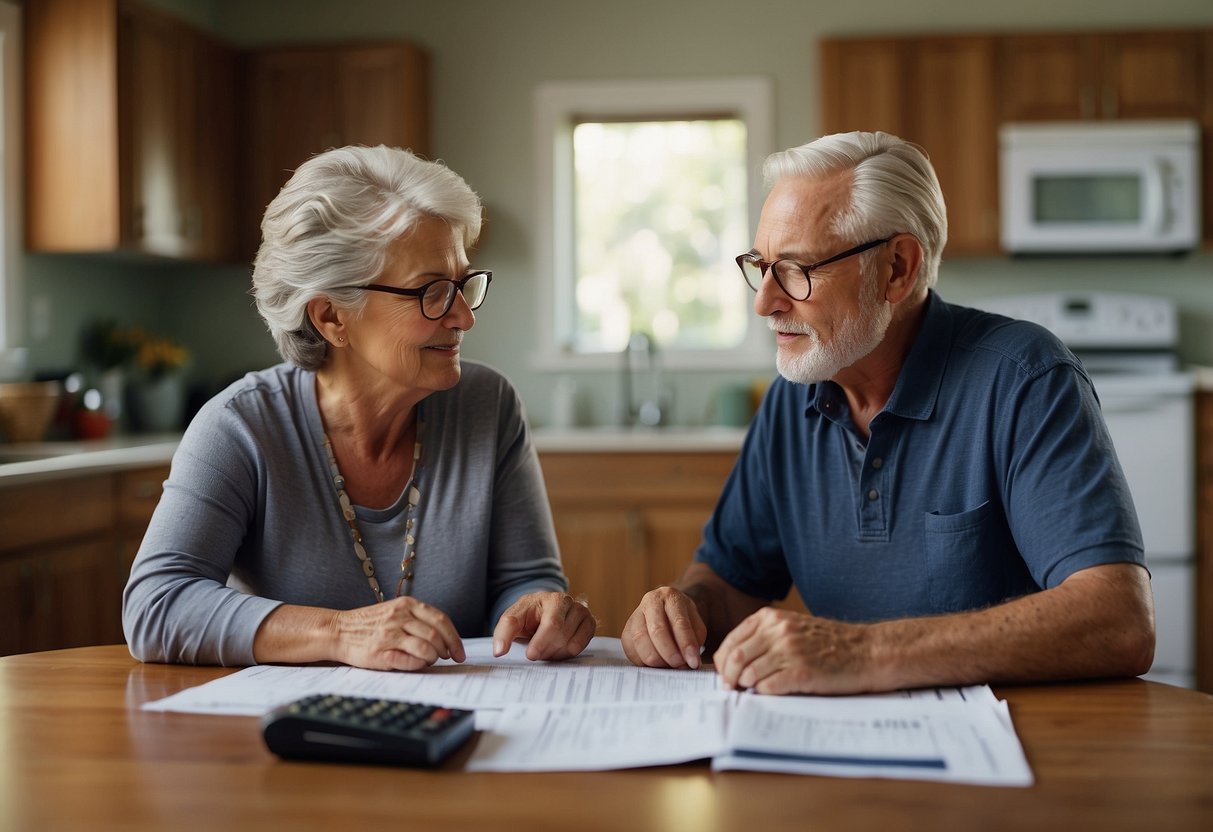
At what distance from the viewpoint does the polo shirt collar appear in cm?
158

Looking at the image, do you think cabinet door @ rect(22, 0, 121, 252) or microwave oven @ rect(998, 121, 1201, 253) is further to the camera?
microwave oven @ rect(998, 121, 1201, 253)

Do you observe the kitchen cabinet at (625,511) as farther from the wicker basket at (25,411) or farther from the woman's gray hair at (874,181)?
the woman's gray hair at (874,181)

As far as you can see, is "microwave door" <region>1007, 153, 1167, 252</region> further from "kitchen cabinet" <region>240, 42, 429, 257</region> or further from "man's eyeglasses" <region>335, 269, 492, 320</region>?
"man's eyeglasses" <region>335, 269, 492, 320</region>

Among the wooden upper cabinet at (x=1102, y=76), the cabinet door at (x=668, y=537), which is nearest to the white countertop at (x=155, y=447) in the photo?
the cabinet door at (x=668, y=537)

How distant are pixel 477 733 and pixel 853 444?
0.84 meters

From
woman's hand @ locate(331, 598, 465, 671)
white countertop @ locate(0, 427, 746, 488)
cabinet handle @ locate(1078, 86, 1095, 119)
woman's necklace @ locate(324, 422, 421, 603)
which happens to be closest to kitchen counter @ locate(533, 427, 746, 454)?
white countertop @ locate(0, 427, 746, 488)

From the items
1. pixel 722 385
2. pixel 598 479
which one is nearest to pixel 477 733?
pixel 598 479

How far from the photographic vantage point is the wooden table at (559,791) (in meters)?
0.82

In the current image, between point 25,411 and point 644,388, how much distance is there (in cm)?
221

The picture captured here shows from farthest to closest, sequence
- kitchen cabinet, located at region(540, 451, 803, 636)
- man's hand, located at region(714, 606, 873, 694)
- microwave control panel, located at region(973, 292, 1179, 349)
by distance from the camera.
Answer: microwave control panel, located at region(973, 292, 1179, 349) → kitchen cabinet, located at region(540, 451, 803, 636) → man's hand, located at region(714, 606, 873, 694)

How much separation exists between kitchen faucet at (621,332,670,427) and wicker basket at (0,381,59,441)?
6.66 feet

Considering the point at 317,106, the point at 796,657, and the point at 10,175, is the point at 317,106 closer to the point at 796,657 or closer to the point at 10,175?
the point at 10,175

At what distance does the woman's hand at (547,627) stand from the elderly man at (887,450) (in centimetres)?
6

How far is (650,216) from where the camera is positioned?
4723 mm
